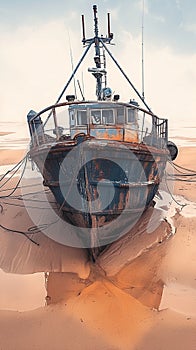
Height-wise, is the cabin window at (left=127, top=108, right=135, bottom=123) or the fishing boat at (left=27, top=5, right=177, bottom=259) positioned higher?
the cabin window at (left=127, top=108, right=135, bottom=123)

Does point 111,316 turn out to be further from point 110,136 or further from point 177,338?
point 110,136

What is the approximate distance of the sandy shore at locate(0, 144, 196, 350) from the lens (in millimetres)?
3920

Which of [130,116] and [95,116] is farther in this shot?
[130,116]

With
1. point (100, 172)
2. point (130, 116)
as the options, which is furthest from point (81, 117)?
point (100, 172)

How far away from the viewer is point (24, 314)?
14.7 ft

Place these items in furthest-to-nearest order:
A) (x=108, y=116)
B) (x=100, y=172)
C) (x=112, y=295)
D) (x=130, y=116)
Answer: (x=130, y=116)
(x=108, y=116)
(x=100, y=172)
(x=112, y=295)

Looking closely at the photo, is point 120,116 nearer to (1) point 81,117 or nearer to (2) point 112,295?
(1) point 81,117

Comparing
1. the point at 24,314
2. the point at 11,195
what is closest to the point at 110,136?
the point at 24,314

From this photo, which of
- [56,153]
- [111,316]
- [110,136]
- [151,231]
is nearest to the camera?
[111,316]

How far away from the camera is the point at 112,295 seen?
Result: 4.77m

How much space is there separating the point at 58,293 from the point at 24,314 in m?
0.71

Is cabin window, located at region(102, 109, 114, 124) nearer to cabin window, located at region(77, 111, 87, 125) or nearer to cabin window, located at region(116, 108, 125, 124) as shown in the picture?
cabin window, located at region(116, 108, 125, 124)

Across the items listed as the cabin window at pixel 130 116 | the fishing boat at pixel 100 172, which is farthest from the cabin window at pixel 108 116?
the cabin window at pixel 130 116

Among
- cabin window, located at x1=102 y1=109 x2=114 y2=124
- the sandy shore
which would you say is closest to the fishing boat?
cabin window, located at x1=102 y1=109 x2=114 y2=124
